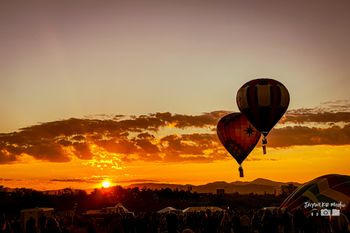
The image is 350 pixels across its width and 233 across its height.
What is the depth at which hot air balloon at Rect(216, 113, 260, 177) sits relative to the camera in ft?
133

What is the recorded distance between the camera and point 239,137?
40.6 metres

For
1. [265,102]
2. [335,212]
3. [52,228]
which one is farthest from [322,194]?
[52,228]

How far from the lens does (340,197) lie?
119 feet

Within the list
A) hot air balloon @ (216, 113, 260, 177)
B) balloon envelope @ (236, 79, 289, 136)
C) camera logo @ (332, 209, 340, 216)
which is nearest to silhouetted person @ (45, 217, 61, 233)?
balloon envelope @ (236, 79, 289, 136)

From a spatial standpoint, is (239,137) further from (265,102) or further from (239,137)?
(265,102)

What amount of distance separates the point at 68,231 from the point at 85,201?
98.6 metres

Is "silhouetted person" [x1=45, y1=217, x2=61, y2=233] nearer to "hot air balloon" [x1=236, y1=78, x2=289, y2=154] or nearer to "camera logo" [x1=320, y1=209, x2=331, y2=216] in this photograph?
"hot air balloon" [x1=236, y1=78, x2=289, y2=154]

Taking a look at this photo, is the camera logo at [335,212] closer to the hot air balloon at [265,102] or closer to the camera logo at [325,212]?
the camera logo at [325,212]

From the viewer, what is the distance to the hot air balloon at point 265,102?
34906 mm

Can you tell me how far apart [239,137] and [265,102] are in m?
6.24

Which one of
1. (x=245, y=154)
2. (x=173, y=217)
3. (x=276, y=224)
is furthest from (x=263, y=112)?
(x=173, y=217)

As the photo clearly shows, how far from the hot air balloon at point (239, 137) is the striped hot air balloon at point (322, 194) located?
449cm

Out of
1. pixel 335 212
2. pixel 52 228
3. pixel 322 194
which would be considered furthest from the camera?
pixel 322 194

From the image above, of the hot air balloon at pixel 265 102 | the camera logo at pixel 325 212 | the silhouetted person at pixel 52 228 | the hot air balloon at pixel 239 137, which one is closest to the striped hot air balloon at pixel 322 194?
the camera logo at pixel 325 212
